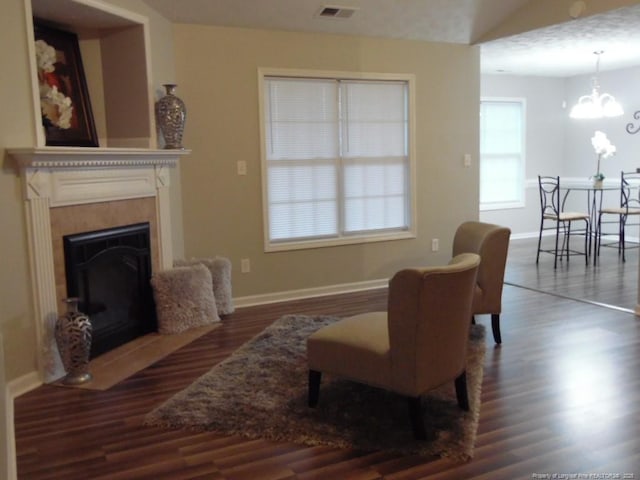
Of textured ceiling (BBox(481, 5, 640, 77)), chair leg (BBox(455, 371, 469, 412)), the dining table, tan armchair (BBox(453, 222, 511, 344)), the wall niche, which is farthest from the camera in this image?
the dining table

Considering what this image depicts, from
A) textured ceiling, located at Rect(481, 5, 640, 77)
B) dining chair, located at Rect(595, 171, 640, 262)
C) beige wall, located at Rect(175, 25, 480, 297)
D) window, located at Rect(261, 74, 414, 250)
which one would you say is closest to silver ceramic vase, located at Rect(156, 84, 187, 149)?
beige wall, located at Rect(175, 25, 480, 297)

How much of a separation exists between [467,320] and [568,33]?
12.2 feet

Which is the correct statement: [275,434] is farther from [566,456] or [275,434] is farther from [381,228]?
[381,228]

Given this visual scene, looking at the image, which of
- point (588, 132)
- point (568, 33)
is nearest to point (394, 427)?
point (568, 33)

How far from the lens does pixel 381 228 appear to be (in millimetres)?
5559

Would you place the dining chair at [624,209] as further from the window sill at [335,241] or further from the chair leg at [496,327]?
the chair leg at [496,327]

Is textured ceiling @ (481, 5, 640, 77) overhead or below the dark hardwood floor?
overhead

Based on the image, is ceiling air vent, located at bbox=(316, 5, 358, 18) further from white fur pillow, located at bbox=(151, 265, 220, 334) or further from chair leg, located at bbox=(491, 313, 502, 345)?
chair leg, located at bbox=(491, 313, 502, 345)

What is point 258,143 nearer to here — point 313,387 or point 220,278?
point 220,278

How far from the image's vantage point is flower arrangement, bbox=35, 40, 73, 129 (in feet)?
11.6

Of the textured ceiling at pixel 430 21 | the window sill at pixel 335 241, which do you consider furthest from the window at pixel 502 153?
the window sill at pixel 335 241

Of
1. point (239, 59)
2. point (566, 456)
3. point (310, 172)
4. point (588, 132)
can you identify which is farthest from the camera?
point (588, 132)

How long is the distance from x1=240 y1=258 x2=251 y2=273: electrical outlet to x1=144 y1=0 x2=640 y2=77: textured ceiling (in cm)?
196

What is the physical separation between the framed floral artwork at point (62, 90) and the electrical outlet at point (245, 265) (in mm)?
1570
